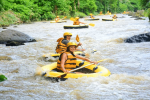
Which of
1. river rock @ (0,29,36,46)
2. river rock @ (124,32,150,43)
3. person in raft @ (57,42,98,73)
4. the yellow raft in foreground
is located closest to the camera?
the yellow raft in foreground

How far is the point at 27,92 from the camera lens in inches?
133

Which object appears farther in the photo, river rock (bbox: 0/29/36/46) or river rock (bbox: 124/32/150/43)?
river rock (bbox: 124/32/150/43)

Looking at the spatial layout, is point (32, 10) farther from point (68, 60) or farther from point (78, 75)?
point (78, 75)

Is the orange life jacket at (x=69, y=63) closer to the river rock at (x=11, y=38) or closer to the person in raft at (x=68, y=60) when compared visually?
the person in raft at (x=68, y=60)

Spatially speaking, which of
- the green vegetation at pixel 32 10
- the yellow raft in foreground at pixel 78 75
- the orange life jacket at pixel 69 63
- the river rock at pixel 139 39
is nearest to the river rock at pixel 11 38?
the river rock at pixel 139 39

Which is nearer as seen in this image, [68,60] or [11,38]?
[68,60]

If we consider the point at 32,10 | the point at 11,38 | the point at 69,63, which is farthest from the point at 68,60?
the point at 32,10

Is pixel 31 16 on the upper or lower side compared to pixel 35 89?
upper

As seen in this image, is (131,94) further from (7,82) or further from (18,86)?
(7,82)

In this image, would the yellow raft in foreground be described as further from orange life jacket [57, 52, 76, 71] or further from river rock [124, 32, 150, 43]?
river rock [124, 32, 150, 43]

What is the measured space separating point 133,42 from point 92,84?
5541 millimetres

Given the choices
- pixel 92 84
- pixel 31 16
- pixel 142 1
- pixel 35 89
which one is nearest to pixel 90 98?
pixel 92 84

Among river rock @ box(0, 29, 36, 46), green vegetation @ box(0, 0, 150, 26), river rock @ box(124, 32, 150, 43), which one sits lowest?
river rock @ box(124, 32, 150, 43)

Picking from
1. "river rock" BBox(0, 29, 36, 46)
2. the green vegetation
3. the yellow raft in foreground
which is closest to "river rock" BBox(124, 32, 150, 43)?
"river rock" BBox(0, 29, 36, 46)
